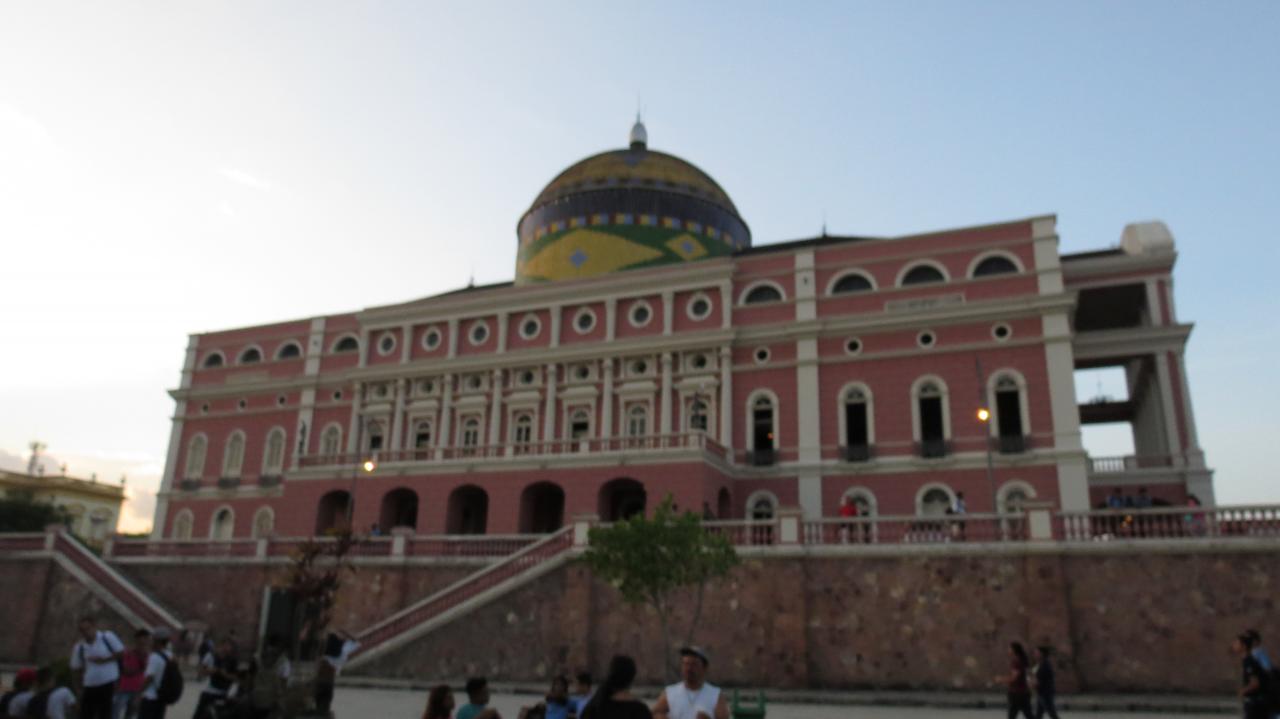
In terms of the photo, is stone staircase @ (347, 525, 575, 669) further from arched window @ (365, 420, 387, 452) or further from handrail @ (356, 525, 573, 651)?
arched window @ (365, 420, 387, 452)

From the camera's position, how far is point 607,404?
3312 cm

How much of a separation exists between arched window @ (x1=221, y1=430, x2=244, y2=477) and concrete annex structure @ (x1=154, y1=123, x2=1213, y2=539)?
10 centimetres

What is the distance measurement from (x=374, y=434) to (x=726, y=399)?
15295mm

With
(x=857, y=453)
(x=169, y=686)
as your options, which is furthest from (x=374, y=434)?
(x=169, y=686)

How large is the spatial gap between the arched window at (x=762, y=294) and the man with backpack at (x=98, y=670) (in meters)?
24.8

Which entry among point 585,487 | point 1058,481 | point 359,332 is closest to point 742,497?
point 585,487

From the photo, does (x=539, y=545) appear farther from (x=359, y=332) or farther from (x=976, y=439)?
(x=359, y=332)

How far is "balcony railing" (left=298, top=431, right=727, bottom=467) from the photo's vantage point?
28188 mm

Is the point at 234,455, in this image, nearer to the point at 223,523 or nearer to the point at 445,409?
the point at 223,523

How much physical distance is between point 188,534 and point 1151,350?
39.1 meters

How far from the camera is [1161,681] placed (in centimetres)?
1828

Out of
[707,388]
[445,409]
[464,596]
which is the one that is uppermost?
[707,388]

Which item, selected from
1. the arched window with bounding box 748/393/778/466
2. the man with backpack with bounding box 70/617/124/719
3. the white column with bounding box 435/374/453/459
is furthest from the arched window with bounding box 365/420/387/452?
the man with backpack with bounding box 70/617/124/719

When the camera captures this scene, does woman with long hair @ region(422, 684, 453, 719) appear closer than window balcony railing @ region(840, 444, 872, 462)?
Yes
